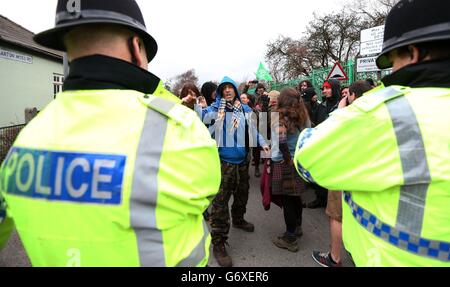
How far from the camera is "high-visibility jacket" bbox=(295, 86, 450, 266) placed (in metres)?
1.07

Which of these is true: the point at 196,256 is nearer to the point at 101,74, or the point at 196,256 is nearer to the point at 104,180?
the point at 104,180

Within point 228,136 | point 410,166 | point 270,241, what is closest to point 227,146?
point 228,136

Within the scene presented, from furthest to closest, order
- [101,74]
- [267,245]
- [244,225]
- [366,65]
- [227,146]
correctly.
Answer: [366,65], [244,225], [267,245], [227,146], [101,74]

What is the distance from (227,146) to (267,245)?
131cm

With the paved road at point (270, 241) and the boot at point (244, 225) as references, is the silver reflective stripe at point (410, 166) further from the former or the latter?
the boot at point (244, 225)

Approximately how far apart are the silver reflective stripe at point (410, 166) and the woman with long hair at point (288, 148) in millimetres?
2201

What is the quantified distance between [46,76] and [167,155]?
Answer: 635 inches

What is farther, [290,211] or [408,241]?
[290,211]

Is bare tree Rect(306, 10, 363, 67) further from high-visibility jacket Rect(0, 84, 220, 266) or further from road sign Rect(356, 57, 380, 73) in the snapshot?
high-visibility jacket Rect(0, 84, 220, 266)

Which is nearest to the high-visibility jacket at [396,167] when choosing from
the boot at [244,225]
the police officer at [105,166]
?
the police officer at [105,166]

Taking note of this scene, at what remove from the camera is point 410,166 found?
1087mm

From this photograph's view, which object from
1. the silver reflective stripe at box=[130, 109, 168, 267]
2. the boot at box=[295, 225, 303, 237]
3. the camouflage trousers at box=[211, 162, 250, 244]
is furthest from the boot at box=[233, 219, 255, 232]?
the silver reflective stripe at box=[130, 109, 168, 267]

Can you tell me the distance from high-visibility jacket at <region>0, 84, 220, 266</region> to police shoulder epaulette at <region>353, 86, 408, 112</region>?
26.4 inches

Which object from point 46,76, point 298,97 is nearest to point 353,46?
point 46,76
